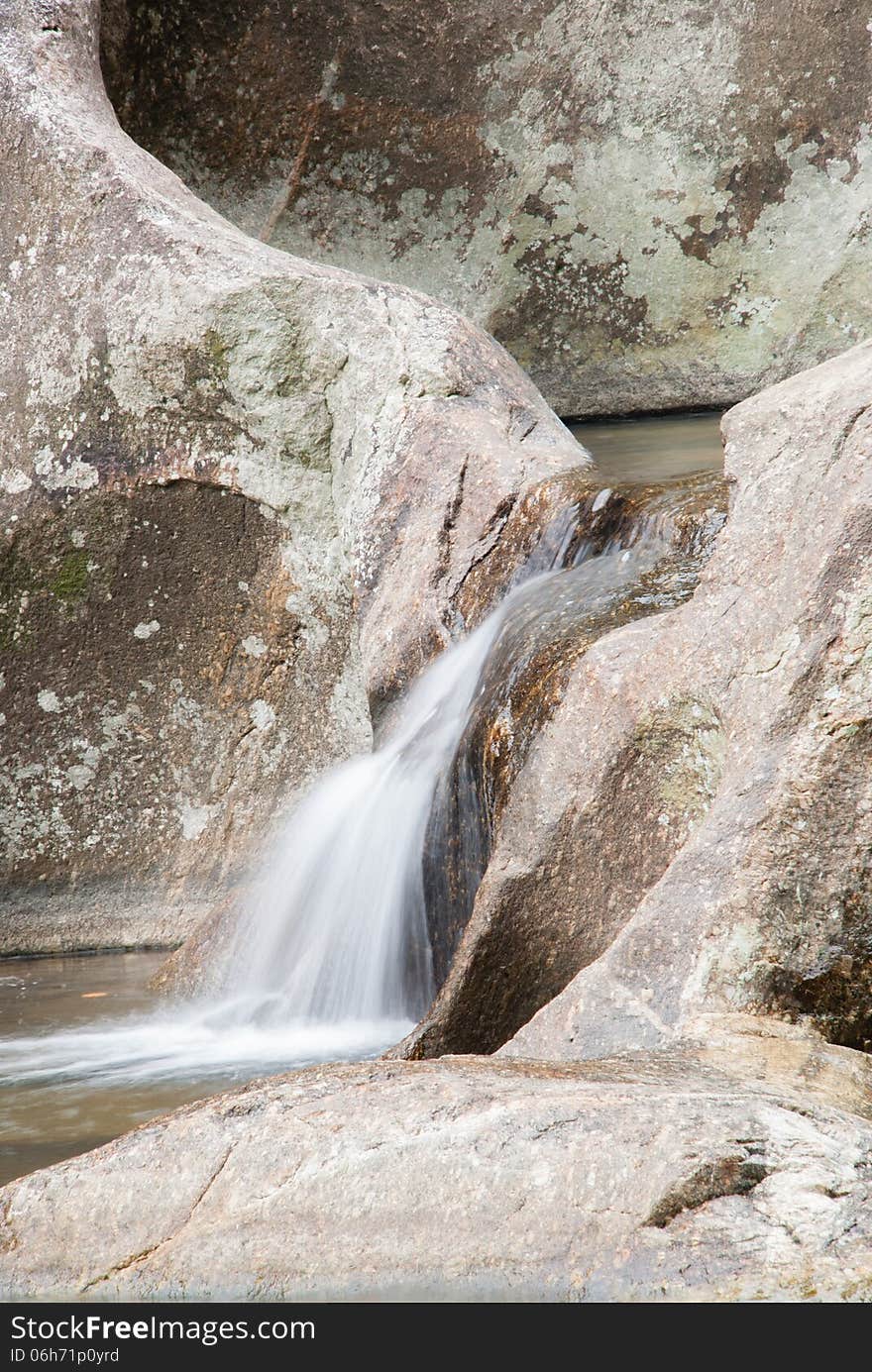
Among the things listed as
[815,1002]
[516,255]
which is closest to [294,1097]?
[815,1002]

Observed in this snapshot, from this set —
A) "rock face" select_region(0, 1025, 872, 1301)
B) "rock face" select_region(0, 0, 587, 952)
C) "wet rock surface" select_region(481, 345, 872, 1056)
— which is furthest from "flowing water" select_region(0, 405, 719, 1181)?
"rock face" select_region(0, 1025, 872, 1301)

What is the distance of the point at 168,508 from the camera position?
519 cm

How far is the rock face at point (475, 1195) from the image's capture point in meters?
1.86

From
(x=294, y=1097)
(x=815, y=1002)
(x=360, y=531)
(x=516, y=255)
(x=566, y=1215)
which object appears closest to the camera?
(x=566, y=1215)

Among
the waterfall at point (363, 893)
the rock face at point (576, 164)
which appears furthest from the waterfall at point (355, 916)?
the rock face at point (576, 164)

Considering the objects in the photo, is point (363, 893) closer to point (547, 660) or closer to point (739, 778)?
point (547, 660)

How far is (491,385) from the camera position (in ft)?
16.4

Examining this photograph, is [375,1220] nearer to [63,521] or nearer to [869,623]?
[869,623]

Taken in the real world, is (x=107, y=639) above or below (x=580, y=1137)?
above

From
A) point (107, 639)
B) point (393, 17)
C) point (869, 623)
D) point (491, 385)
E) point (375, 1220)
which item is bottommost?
point (375, 1220)

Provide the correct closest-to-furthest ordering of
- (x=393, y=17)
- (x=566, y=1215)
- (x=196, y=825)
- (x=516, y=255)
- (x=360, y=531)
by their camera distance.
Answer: (x=566, y=1215) < (x=360, y=531) < (x=196, y=825) < (x=393, y=17) < (x=516, y=255)

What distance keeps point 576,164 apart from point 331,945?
5.82 meters

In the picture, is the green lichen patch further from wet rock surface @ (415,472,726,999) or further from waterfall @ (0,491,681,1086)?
wet rock surface @ (415,472,726,999)

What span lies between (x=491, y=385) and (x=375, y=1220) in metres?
3.48
